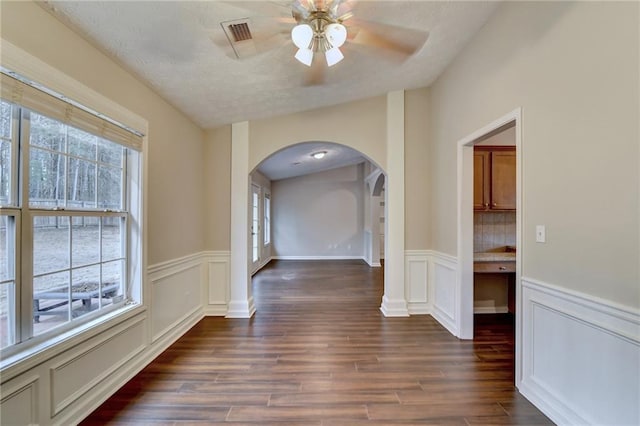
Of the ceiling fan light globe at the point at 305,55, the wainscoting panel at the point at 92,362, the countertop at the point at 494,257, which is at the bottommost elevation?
the wainscoting panel at the point at 92,362

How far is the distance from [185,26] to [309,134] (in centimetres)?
204

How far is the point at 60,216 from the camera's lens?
68.4 inches

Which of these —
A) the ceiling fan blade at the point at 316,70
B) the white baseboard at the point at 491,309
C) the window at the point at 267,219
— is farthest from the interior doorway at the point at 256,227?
the white baseboard at the point at 491,309

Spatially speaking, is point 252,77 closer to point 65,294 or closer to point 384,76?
point 384,76

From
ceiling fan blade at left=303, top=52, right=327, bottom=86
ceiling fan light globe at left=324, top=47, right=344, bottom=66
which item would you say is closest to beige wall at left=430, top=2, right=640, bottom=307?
ceiling fan light globe at left=324, top=47, right=344, bottom=66

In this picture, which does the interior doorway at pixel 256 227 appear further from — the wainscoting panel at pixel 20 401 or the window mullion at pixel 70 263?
the wainscoting panel at pixel 20 401

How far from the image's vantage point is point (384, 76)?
126 inches

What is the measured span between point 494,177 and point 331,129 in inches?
83.8

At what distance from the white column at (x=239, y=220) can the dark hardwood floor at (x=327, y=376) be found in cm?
27

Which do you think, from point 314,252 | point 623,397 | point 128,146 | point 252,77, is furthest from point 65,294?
point 314,252

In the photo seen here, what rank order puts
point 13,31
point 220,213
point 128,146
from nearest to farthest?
point 13,31, point 128,146, point 220,213

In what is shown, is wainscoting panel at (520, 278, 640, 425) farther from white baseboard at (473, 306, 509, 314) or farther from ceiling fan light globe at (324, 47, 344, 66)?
ceiling fan light globe at (324, 47, 344, 66)

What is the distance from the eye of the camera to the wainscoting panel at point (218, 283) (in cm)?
373

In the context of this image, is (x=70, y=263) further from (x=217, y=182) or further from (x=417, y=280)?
(x=417, y=280)
